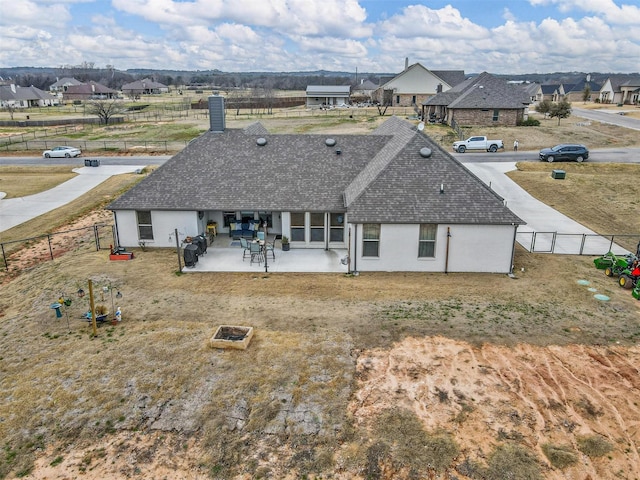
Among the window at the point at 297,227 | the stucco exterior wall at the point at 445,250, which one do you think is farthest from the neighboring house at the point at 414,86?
the stucco exterior wall at the point at 445,250

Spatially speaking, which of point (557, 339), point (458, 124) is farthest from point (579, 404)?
point (458, 124)

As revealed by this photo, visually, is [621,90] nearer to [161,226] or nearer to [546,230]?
[546,230]

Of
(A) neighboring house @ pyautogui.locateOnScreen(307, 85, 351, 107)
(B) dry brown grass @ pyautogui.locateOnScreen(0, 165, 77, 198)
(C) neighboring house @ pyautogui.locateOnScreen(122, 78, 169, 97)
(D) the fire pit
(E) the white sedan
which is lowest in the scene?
(B) dry brown grass @ pyautogui.locateOnScreen(0, 165, 77, 198)

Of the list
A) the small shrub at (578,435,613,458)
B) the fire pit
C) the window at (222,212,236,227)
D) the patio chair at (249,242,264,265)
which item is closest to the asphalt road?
the window at (222,212,236,227)

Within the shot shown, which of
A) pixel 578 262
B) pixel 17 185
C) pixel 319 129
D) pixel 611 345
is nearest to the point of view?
pixel 611 345

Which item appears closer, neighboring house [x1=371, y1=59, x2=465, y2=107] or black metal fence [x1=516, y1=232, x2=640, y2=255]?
black metal fence [x1=516, y1=232, x2=640, y2=255]

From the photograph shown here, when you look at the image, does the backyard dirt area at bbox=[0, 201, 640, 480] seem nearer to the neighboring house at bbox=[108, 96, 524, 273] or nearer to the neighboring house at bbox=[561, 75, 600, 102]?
the neighboring house at bbox=[108, 96, 524, 273]

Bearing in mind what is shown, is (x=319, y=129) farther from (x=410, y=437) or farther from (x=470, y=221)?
(x=410, y=437)
